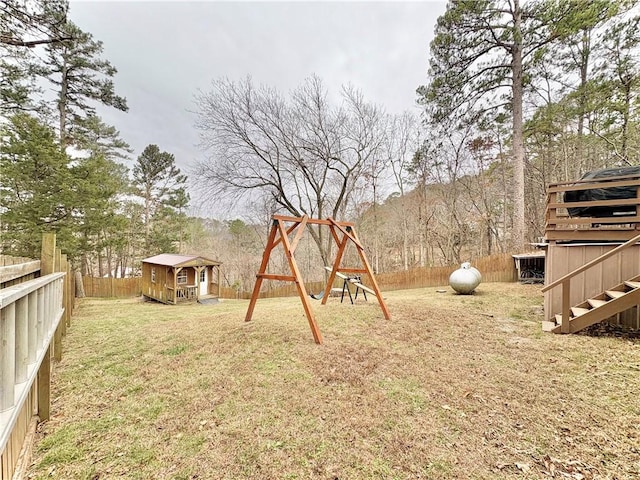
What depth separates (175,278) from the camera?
12273 mm

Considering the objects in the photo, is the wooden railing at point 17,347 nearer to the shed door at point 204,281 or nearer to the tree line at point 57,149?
the tree line at point 57,149

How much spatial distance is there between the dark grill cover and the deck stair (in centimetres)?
178

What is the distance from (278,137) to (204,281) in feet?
28.0

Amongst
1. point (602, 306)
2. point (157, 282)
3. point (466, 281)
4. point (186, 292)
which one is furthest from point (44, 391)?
point (157, 282)

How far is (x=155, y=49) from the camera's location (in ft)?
34.0

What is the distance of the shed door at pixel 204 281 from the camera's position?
46.9 ft

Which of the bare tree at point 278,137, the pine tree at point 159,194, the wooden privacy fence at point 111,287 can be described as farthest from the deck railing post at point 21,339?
the pine tree at point 159,194

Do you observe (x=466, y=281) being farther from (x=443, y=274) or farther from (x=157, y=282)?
(x=157, y=282)

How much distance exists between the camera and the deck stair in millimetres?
3896

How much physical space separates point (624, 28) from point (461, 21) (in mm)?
6314

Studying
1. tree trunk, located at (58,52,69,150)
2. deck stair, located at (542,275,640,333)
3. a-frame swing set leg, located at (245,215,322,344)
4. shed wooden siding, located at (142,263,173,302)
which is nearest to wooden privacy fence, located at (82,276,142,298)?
shed wooden siding, located at (142,263,173,302)

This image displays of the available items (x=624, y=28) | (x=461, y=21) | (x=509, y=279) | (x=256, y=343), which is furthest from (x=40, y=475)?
(x=624, y=28)

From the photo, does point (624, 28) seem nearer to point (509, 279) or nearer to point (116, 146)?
point (509, 279)

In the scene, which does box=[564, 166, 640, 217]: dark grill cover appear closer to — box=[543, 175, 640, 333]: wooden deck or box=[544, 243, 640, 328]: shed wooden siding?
box=[543, 175, 640, 333]: wooden deck
